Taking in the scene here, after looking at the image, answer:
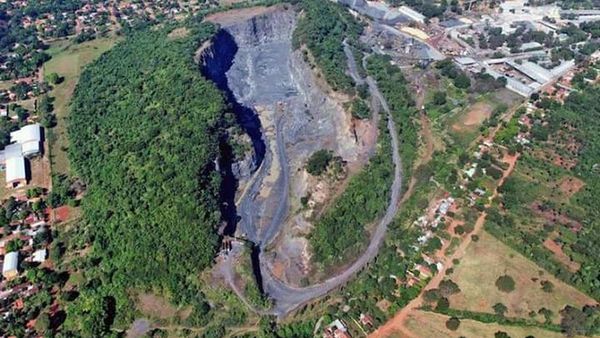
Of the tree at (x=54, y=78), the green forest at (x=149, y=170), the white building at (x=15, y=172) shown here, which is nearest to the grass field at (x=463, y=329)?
the green forest at (x=149, y=170)

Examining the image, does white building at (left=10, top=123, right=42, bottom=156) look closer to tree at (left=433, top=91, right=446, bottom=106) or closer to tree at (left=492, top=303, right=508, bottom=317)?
tree at (left=433, top=91, right=446, bottom=106)

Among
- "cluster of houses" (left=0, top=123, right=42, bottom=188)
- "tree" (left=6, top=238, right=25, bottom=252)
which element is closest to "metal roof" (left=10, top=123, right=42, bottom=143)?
"cluster of houses" (left=0, top=123, right=42, bottom=188)

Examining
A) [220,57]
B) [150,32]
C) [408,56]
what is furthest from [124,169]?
[408,56]

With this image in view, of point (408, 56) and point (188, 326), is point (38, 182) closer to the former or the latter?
point (188, 326)

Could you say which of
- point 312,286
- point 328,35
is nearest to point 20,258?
point 312,286

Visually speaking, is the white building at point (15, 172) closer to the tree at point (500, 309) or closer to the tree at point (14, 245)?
the tree at point (14, 245)
